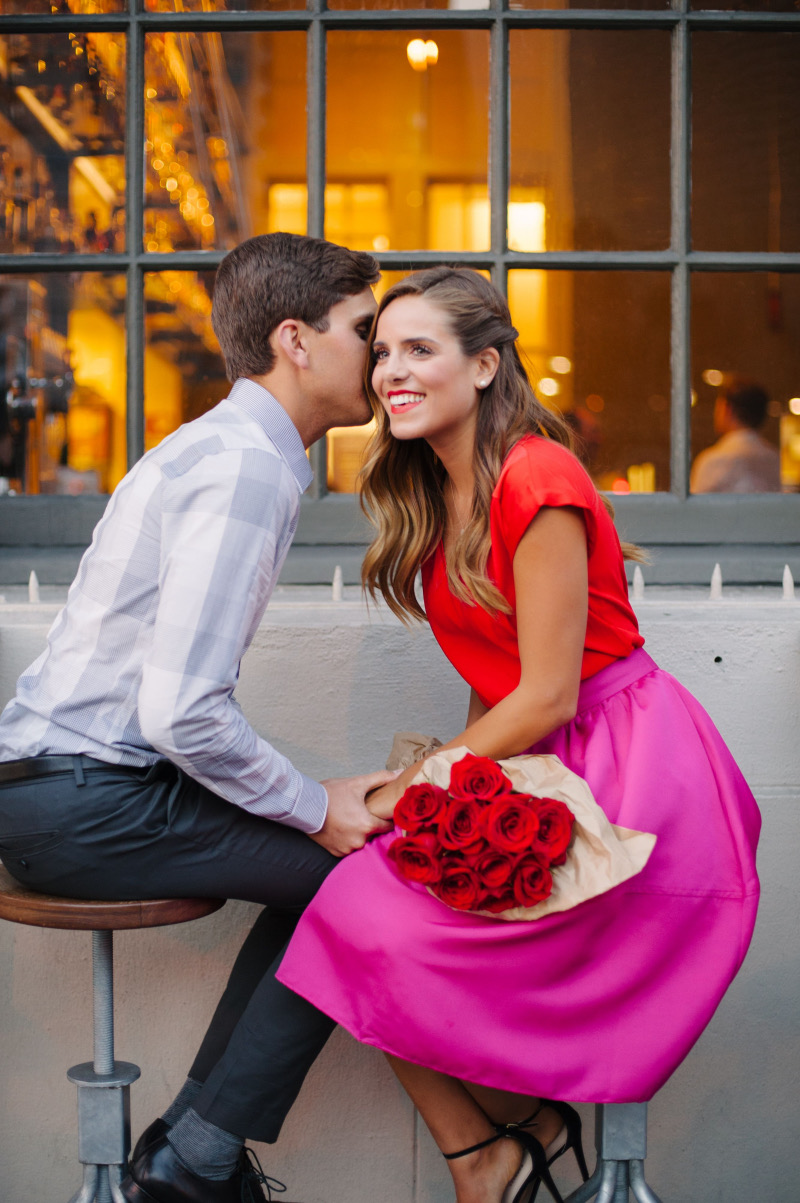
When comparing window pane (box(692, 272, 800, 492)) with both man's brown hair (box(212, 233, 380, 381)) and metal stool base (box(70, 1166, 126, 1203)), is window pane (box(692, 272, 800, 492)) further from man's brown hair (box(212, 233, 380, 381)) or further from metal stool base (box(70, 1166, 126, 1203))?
metal stool base (box(70, 1166, 126, 1203))

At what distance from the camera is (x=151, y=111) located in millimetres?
3002

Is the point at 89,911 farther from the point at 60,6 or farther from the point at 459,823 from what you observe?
the point at 60,6

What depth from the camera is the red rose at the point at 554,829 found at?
5.13 ft

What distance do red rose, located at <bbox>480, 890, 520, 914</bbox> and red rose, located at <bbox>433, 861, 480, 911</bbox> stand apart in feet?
0.06

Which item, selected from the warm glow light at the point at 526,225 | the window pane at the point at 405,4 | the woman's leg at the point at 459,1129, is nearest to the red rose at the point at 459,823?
the woman's leg at the point at 459,1129

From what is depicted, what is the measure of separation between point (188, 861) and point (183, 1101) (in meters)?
0.52

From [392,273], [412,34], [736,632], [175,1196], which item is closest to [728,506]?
[736,632]

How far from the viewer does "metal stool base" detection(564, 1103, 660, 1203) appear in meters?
1.78

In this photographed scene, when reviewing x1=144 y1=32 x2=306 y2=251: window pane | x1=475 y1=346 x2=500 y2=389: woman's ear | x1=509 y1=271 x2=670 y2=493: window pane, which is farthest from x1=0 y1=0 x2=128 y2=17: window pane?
x1=475 y1=346 x2=500 y2=389: woman's ear

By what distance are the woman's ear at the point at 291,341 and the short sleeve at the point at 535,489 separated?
1.50ft

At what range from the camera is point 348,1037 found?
2562mm

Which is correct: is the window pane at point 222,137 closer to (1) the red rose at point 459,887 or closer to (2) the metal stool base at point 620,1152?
(1) the red rose at point 459,887

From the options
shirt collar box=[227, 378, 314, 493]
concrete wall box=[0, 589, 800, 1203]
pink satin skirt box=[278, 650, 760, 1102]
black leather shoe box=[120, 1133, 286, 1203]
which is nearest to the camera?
pink satin skirt box=[278, 650, 760, 1102]

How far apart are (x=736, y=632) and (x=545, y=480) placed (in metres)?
0.93
